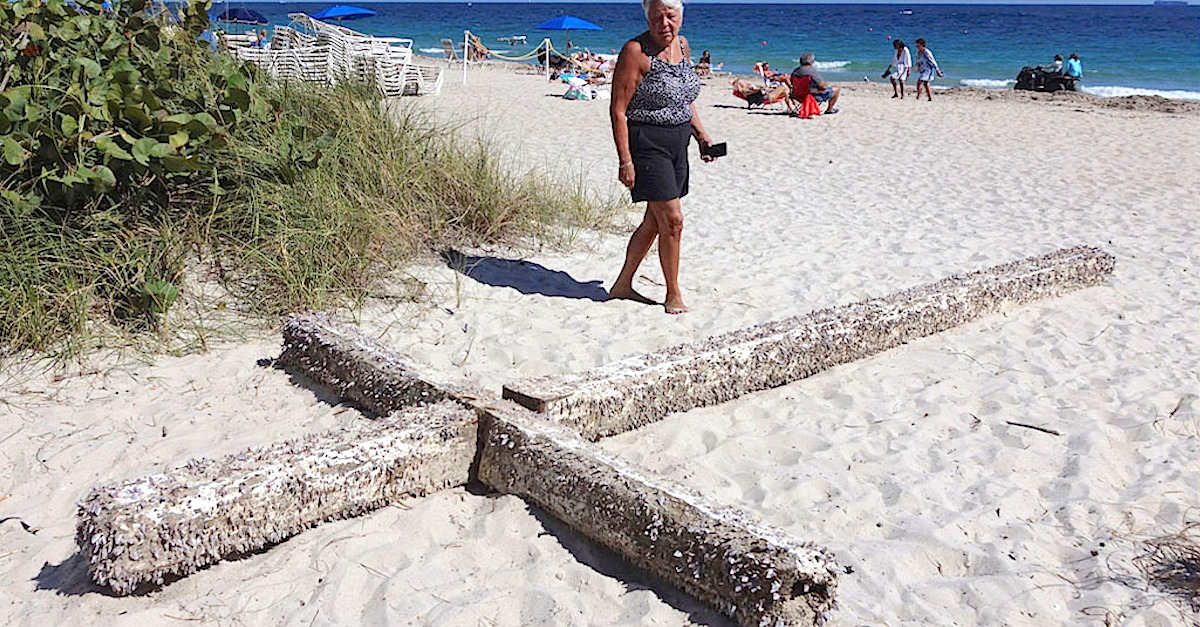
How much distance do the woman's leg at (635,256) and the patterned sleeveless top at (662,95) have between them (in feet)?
1.70

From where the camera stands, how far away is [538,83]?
22781 millimetres

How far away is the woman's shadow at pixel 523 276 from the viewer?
5.44m

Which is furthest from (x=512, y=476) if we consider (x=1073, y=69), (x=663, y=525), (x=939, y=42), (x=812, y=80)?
(x=939, y=42)

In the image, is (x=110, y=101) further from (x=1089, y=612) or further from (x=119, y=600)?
(x=1089, y=612)

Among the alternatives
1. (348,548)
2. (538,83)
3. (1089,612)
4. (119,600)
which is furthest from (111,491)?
(538,83)

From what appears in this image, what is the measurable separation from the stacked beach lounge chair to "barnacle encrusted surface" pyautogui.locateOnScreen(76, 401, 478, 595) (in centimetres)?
356

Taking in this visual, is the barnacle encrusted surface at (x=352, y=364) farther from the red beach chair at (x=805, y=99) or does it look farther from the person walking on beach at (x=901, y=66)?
the person walking on beach at (x=901, y=66)

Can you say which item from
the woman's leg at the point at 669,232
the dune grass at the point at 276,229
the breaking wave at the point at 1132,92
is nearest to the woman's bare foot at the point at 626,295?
the woman's leg at the point at 669,232

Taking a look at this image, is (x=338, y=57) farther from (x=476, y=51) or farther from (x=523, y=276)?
(x=476, y=51)

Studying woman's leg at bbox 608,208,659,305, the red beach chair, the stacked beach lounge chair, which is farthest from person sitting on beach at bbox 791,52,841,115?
woman's leg at bbox 608,208,659,305

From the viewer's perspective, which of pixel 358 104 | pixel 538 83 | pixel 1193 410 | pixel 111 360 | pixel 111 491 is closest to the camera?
pixel 111 491

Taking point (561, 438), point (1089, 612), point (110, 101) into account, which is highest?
point (110, 101)

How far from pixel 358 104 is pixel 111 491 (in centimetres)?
363

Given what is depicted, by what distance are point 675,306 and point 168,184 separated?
8.48 ft
